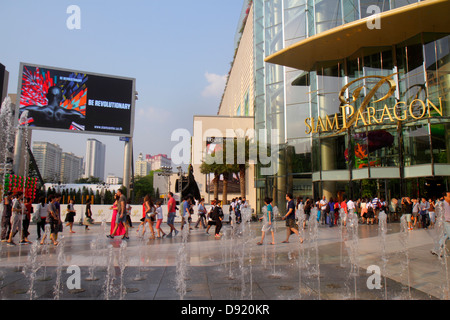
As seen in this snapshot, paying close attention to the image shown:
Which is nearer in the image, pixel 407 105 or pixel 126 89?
pixel 407 105

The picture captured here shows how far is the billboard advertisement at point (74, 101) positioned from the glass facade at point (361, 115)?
14.2 meters

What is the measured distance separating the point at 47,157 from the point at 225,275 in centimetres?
13582

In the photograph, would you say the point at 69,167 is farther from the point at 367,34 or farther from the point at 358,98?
the point at 367,34

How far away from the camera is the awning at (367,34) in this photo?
64.8 feet

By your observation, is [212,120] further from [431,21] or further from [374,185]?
[431,21]

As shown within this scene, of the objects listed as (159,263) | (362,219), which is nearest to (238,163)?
(362,219)

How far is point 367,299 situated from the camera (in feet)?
16.2

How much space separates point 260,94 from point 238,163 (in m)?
7.80

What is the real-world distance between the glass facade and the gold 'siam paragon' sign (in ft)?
0.27

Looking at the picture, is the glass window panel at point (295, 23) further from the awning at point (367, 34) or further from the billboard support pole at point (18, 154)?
the billboard support pole at point (18, 154)

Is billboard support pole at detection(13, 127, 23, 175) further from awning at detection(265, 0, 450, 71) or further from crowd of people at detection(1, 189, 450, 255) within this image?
awning at detection(265, 0, 450, 71)

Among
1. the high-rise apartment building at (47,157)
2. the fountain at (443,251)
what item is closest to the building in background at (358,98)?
the fountain at (443,251)

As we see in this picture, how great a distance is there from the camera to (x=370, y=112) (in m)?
22.8
